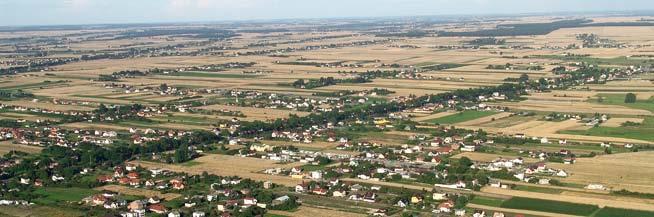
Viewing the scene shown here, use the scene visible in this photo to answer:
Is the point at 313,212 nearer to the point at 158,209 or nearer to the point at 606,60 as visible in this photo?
the point at 158,209

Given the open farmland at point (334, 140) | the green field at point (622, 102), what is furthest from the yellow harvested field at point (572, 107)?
the green field at point (622, 102)

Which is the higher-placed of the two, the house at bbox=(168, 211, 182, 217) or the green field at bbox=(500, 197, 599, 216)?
the house at bbox=(168, 211, 182, 217)

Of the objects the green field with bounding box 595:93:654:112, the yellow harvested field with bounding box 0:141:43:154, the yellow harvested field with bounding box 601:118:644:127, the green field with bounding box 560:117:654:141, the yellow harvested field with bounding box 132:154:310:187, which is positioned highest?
the yellow harvested field with bounding box 132:154:310:187

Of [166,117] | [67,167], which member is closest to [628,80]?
[166,117]

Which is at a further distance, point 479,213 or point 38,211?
point 38,211

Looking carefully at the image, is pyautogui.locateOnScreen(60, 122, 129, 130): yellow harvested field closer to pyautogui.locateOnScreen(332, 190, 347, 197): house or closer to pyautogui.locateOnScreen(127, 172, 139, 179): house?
pyautogui.locateOnScreen(127, 172, 139, 179): house

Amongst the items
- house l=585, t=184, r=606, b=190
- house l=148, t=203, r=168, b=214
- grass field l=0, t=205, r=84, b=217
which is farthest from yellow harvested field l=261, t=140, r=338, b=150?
grass field l=0, t=205, r=84, b=217

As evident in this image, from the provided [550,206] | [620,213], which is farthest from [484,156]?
[620,213]
